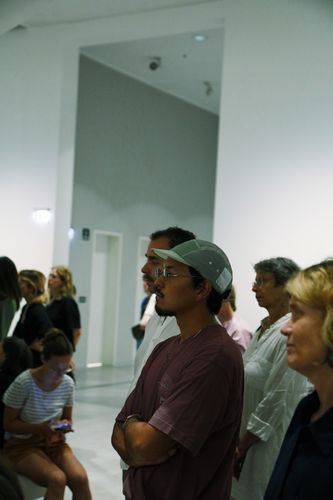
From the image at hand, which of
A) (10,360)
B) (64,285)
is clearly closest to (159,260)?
(10,360)

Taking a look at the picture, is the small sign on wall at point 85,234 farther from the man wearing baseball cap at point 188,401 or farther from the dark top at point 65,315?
the man wearing baseball cap at point 188,401

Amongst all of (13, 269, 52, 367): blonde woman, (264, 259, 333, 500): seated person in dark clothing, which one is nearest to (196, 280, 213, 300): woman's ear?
(264, 259, 333, 500): seated person in dark clothing

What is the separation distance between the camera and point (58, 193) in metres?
8.66

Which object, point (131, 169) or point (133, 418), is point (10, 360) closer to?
point (133, 418)

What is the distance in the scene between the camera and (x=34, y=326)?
17.7 ft

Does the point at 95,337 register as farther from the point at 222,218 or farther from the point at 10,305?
the point at 10,305

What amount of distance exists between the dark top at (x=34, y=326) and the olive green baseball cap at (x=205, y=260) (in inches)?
133

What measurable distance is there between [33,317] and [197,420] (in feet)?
12.2

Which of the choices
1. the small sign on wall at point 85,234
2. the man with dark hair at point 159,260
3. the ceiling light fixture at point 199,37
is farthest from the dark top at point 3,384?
the small sign on wall at point 85,234

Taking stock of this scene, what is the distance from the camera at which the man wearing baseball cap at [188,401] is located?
6.24ft

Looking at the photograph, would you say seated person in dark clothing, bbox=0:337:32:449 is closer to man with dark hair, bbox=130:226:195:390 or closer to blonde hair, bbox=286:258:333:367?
man with dark hair, bbox=130:226:195:390

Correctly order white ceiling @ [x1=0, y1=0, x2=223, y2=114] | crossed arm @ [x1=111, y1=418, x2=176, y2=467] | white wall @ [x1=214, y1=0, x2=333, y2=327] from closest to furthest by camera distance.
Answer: crossed arm @ [x1=111, y1=418, x2=176, y2=467] < white wall @ [x1=214, y1=0, x2=333, y2=327] < white ceiling @ [x1=0, y1=0, x2=223, y2=114]

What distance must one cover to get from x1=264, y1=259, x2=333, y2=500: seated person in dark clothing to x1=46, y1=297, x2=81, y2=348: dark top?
4.72 m

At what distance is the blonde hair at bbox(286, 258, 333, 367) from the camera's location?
1529mm
